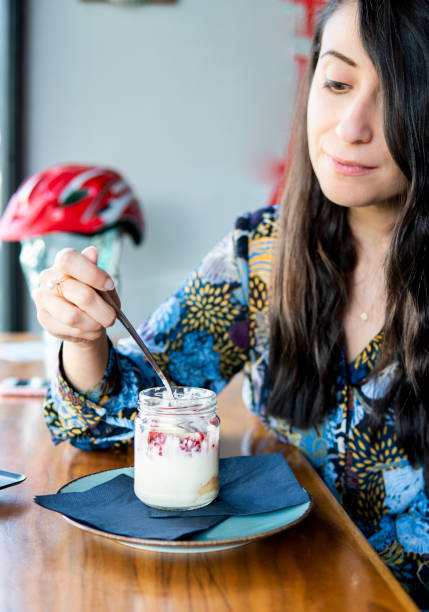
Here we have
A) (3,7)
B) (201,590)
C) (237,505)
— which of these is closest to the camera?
(201,590)

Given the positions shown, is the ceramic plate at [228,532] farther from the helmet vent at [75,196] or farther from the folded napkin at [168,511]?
the helmet vent at [75,196]

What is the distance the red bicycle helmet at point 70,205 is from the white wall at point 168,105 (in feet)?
2.05

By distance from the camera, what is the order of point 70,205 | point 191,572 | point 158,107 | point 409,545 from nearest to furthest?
1. point 191,572
2. point 409,545
3. point 70,205
4. point 158,107

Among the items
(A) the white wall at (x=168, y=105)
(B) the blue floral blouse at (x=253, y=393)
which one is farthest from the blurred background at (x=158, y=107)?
(B) the blue floral blouse at (x=253, y=393)

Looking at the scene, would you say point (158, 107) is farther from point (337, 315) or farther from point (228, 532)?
point (228, 532)

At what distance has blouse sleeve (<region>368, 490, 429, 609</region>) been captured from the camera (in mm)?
962

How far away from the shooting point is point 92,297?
79 centimetres

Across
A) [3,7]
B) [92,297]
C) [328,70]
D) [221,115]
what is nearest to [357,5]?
[328,70]

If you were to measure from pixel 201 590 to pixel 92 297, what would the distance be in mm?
348

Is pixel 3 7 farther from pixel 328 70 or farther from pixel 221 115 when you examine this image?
pixel 328 70

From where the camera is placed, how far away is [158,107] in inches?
105

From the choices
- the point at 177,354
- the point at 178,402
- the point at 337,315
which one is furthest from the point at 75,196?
the point at 178,402

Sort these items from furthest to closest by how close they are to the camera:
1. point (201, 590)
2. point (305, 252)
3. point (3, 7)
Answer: point (3, 7)
point (305, 252)
point (201, 590)

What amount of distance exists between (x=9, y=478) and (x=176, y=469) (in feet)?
0.75
